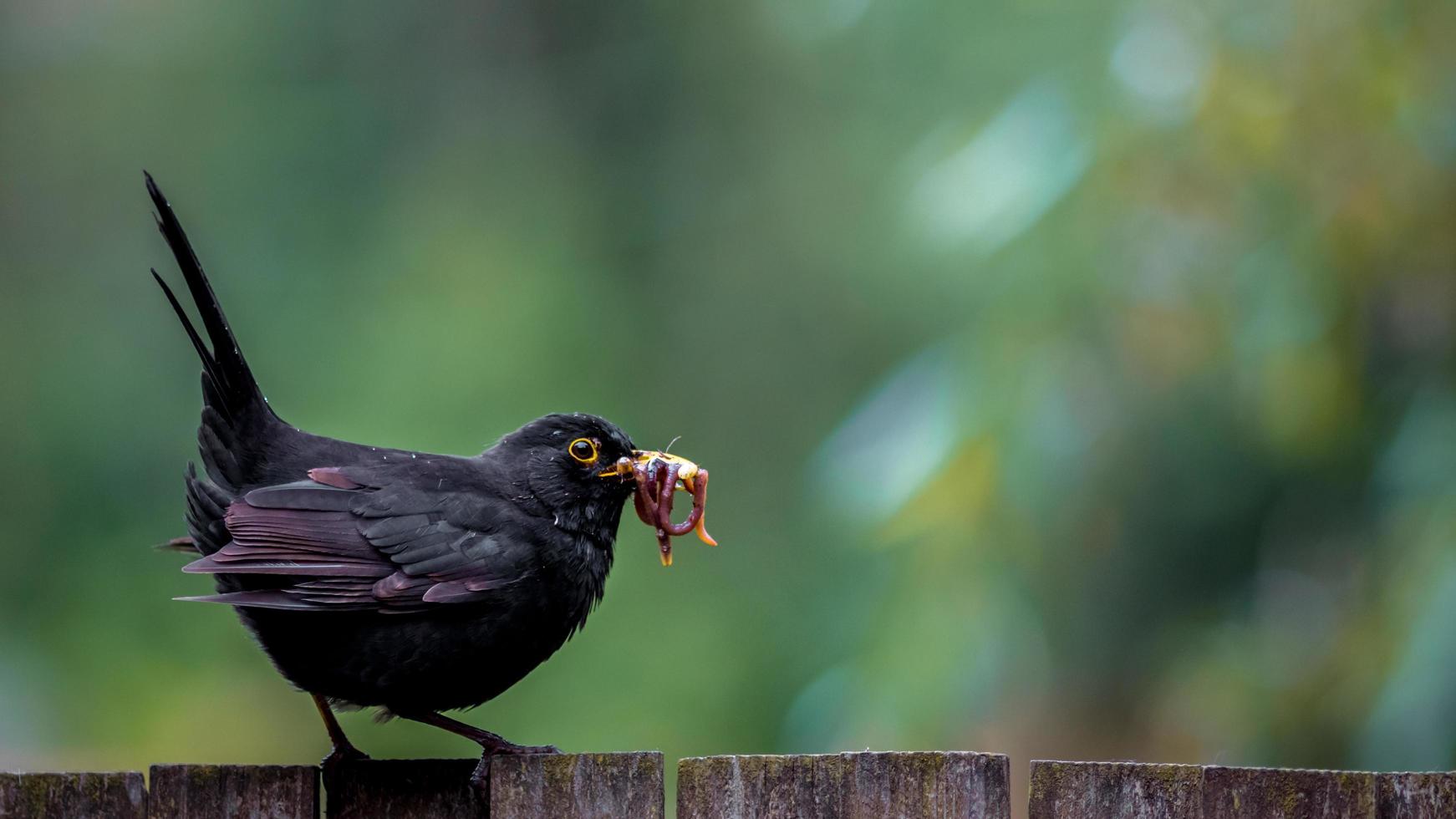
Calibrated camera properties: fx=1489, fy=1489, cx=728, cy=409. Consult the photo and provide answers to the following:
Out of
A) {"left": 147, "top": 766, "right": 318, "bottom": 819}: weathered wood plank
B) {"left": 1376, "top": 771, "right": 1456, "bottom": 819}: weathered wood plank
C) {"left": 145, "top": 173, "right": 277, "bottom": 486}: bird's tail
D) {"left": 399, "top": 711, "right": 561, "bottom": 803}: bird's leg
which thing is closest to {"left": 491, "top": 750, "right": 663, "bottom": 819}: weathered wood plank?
{"left": 399, "top": 711, "right": 561, "bottom": 803}: bird's leg

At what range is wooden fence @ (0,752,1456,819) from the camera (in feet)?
7.06

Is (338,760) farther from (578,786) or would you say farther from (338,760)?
(578,786)

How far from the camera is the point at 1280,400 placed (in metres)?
4.42

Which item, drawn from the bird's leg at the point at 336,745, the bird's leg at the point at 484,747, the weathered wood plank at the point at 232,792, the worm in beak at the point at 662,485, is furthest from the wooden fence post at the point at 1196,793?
the worm in beak at the point at 662,485

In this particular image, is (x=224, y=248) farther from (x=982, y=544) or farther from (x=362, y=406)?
(x=982, y=544)

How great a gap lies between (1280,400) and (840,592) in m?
4.08

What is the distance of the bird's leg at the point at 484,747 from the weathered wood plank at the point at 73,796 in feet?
1.71

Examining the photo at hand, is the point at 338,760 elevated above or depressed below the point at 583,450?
below

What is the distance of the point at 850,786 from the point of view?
2158 millimetres

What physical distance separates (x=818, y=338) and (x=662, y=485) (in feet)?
24.1

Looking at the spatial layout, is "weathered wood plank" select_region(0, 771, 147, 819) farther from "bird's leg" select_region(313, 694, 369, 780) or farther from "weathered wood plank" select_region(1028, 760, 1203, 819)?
"weathered wood plank" select_region(1028, 760, 1203, 819)

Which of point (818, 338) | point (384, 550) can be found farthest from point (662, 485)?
point (818, 338)

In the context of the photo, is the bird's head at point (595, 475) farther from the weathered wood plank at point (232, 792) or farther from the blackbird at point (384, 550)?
the weathered wood plank at point (232, 792)

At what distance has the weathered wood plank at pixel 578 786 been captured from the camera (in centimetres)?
225
